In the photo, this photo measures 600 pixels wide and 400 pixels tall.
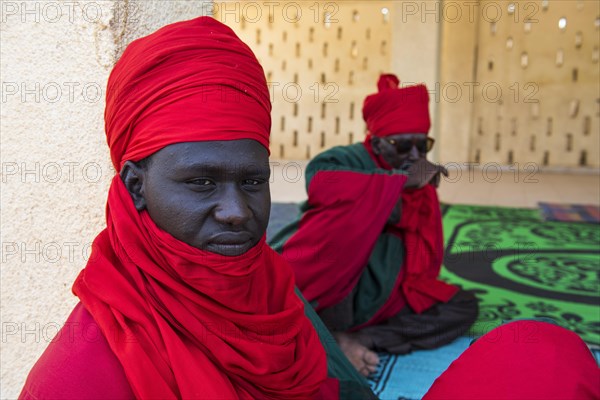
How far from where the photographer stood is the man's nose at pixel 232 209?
1.24 metres

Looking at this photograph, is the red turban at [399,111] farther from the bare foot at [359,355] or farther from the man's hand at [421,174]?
the bare foot at [359,355]

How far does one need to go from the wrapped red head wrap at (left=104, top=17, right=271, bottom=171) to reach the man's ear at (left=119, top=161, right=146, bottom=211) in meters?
0.03

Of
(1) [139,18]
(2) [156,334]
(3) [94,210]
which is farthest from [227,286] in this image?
(1) [139,18]

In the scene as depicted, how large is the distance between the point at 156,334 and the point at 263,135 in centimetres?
49

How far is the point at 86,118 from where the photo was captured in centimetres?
190

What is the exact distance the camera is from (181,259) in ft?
4.17

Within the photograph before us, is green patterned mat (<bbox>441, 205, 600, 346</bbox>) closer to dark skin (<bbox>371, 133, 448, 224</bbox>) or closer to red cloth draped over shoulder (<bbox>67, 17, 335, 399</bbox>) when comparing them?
dark skin (<bbox>371, 133, 448, 224</bbox>)

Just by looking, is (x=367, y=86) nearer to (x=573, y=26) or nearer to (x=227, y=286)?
(x=573, y=26)

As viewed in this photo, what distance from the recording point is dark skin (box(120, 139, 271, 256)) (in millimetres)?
1251

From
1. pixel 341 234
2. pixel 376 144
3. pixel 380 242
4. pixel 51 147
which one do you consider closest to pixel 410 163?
pixel 376 144

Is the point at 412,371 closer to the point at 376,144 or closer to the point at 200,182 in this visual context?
the point at 376,144


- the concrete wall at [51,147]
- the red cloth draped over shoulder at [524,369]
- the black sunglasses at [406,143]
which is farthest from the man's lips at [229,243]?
the black sunglasses at [406,143]

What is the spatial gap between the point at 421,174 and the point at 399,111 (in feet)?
1.30

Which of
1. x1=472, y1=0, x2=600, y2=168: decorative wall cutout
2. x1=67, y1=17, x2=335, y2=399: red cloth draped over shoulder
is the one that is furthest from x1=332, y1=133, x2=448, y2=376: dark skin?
x1=472, y1=0, x2=600, y2=168: decorative wall cutout
